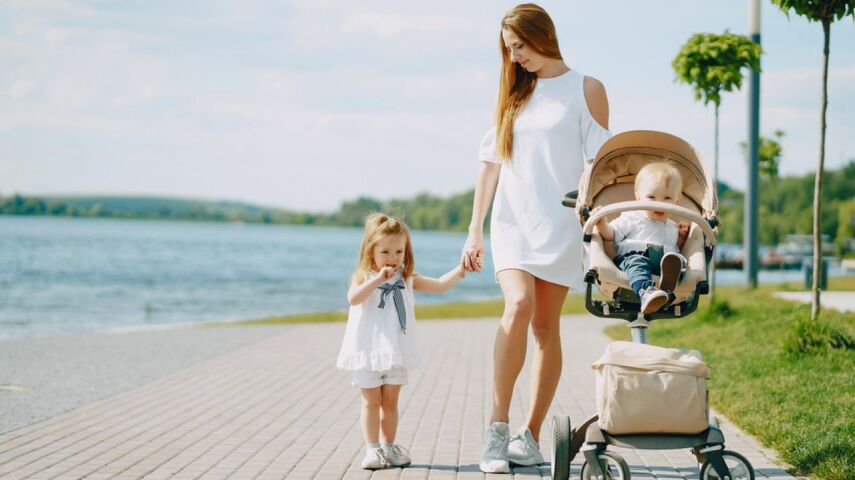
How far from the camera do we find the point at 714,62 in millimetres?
14508

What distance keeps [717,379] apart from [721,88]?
694 centimetres

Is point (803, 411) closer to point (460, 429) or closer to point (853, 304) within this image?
point (460, 429)

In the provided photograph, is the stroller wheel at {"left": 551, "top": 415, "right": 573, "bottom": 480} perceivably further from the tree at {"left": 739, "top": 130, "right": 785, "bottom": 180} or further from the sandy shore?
the tree at {"left": 739, "top": 130, "right": 785, "bottom": 180}

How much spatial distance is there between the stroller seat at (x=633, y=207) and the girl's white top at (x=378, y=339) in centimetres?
121

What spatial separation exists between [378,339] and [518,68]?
1.66m

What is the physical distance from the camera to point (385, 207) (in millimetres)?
5906

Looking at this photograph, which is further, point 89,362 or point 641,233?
point 89,362

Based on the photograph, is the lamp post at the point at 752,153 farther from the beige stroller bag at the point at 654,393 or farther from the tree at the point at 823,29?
the beige stroller bag at the point at 654,393

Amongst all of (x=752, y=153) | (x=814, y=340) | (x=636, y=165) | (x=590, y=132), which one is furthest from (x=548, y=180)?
(x=752, y=153)

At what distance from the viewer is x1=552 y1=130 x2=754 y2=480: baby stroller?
4340 mm

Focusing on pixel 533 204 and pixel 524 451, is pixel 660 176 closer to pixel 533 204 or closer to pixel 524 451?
pixel 533 204

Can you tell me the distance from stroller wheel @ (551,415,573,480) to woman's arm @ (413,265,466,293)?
1066mm

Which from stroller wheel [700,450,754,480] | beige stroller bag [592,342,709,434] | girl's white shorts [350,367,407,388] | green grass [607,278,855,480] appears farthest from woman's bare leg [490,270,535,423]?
green grass [607,278,855,480]

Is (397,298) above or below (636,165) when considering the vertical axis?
below
